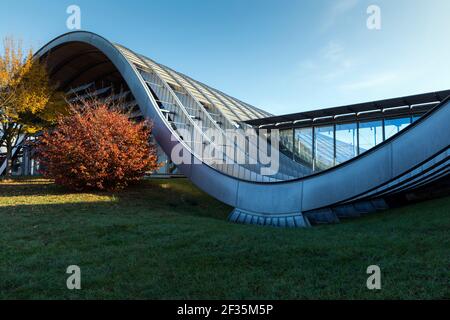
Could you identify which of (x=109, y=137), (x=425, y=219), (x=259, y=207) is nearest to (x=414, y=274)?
(x=425, y=219)

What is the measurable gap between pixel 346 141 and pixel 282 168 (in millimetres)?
→ 3627

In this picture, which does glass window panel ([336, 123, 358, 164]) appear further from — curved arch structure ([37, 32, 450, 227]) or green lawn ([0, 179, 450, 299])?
green lawn ([0, 179, 450, 299])

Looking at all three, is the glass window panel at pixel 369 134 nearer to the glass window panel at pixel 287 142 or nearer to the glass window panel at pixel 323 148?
the glass window panel at pixel 323 148

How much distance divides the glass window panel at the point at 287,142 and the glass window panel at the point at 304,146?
290 mm

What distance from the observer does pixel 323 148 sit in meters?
16.1

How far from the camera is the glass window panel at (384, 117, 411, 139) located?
14.8 m

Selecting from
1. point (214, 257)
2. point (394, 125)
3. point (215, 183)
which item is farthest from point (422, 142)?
point (394, 125)

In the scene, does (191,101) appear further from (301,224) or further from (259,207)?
(301,224)

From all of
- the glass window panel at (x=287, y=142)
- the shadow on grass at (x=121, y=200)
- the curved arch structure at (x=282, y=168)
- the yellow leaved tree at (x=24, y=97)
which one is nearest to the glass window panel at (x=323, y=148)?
the curved arch structure at (x=282, y=168)

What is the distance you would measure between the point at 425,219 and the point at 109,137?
1235 cm

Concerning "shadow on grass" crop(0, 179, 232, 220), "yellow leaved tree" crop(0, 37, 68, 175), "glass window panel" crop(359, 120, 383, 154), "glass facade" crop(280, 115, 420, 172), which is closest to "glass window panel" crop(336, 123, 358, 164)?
"glass facade" crop(280, 115, 420, 172)

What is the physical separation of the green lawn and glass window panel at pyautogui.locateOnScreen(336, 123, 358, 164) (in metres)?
6.43

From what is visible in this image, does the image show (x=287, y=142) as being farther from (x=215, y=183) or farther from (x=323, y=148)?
(x=215, y=183)
